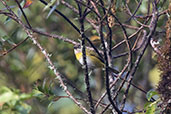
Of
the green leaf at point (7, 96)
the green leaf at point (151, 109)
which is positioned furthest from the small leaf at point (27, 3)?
the green leaf at point (151, 109)

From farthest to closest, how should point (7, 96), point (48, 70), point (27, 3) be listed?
point (48, 70)
point (27, 3)
point (7, 96)

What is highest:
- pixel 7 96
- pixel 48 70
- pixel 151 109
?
pixel 48 70

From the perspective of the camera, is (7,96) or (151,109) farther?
(151,109)

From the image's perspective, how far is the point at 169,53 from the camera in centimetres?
207

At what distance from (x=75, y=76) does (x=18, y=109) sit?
3110 millimetres

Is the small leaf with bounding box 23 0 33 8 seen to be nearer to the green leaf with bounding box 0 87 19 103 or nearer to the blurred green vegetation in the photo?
the green leaf with bounding box 0 87 19 103

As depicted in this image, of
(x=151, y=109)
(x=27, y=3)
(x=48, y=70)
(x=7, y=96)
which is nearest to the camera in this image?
(x=7, y=96)

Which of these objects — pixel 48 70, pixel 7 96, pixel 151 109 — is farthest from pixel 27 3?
pixel 48 70

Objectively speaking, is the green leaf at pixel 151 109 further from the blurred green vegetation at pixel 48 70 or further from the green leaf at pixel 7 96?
the blurred green vegetation at pixel 48 70

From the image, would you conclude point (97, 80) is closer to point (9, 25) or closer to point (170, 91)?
point (9, 25)

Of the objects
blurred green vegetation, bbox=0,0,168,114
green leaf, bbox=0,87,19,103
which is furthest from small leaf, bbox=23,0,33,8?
blurred green vegetation, bbox=0,0,168,114

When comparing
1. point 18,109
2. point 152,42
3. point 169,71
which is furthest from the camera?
point 152,42

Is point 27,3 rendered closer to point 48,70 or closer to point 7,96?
point 7,96

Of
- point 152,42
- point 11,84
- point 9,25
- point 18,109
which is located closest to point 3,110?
point 18,109
